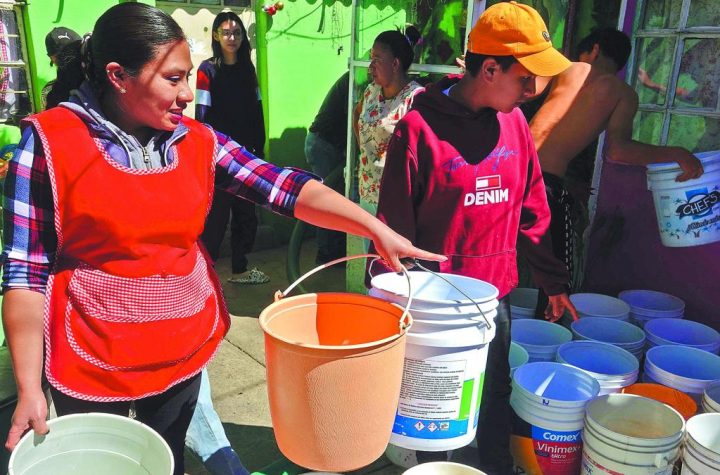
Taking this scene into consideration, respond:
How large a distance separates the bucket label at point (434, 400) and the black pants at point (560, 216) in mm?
1845

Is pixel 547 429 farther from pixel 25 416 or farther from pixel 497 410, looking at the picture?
pixel 25 416

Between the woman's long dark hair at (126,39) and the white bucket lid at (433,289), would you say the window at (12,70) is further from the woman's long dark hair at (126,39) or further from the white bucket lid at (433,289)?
the white bucket lid at (433,289)

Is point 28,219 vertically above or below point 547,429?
above

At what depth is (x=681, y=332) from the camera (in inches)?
129

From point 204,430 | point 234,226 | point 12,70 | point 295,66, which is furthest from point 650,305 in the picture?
point 12,70

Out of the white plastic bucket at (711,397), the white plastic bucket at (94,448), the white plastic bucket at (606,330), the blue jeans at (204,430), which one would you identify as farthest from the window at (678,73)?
the white plastic bucket at (94,448)

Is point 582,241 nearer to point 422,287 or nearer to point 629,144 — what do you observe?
point 629,144

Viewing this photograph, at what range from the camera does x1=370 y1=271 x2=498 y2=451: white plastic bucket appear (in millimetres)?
1629

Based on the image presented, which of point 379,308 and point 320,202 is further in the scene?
point 320,202

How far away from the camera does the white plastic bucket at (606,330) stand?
10.5 ft

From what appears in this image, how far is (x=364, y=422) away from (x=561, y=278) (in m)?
1.32

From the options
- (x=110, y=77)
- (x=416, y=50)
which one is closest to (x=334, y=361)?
(x=110, y=77)

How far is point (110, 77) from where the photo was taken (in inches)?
61.1

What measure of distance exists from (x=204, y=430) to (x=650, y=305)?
2785mm
